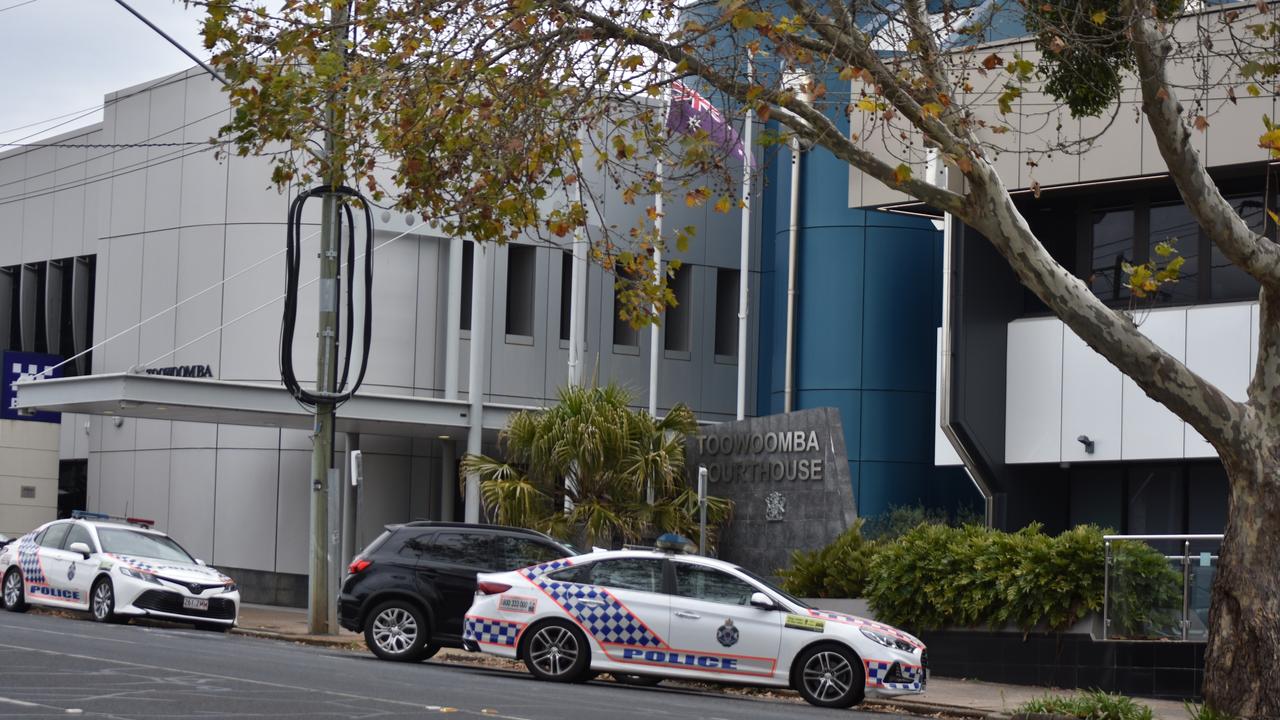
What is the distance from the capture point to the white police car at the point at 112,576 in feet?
75.4

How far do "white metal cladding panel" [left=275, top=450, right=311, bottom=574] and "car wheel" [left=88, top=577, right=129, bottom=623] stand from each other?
727 cm

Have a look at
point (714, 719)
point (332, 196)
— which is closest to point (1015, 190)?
point (332, 196)

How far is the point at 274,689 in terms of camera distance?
13.6 m

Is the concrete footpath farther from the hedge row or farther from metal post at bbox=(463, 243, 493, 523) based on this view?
metal post at bbox=(463, 243, 493, 523)

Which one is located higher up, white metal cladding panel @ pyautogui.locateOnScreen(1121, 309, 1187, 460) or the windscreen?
white metal cladding panel @ pyautogui.locateOnScreen(1121, 309, 1187, 460)

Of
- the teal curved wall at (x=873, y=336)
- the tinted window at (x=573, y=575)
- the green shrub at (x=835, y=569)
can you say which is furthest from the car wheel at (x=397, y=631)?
the teal curved wall at (x=873, y=336)

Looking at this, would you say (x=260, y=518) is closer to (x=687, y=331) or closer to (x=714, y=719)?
(x=687, y=331)

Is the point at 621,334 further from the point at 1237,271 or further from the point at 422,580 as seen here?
the point at 422,580

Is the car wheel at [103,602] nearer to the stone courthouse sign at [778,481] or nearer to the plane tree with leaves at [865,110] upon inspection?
the stone courthouse sign at [778,481]

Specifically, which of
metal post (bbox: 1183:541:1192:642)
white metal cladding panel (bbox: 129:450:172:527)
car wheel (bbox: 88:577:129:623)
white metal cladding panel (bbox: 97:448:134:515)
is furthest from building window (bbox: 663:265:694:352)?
metal post (bbox: 1183:541:1192:642)

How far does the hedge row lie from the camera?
19.2 metres

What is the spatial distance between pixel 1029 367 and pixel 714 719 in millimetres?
13860

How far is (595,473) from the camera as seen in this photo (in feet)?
86.9

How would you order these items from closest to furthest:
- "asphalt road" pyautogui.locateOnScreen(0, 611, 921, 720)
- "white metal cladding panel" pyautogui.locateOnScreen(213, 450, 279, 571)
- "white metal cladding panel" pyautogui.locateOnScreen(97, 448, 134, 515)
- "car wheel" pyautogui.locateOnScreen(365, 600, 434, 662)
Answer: "asphalt road" pyautogui.locateOnScreen(0, 611, 921, 720), "car wheel" pyautogui.locateOnScreen(365, 600, 434, 662), "white metal cladding panel" pyautogui.locateOnScreen(213, 450, 279, 571), "white metal cladding panel" pyautogui.locateOnScreen(97, 448, 134, 515)
